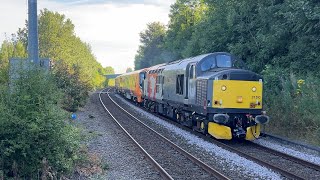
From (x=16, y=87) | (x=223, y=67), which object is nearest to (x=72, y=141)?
(x=16, y=87)

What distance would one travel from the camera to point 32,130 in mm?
8242

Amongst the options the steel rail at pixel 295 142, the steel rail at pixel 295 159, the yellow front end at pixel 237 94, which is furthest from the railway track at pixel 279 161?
the yellow front end at pixel 237 94

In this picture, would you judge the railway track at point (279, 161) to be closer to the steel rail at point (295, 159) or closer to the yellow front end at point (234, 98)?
the steel rail at point (295, 159)

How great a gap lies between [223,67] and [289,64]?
6766 millimetres

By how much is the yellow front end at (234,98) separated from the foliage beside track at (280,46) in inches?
87.4

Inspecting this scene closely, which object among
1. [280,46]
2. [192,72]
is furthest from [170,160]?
[280,46]

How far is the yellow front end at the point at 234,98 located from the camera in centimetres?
1458

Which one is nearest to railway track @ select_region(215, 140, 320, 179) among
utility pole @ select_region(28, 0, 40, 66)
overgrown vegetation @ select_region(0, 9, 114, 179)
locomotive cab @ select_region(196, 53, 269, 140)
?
locomotive cab @ select_region(196, 53, 269, 140)

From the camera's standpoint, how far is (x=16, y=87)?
9.00m

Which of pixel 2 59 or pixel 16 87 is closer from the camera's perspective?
pixel 16 87

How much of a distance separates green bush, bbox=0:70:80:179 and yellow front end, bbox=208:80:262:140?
→ 6.66 m

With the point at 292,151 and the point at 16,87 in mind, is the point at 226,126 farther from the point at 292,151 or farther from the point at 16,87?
the point at 16,87

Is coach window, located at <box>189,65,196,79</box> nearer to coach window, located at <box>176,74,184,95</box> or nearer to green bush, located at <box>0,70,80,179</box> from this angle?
coach window, located at <box>176,74,184,95</box>

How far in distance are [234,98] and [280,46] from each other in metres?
8.98
